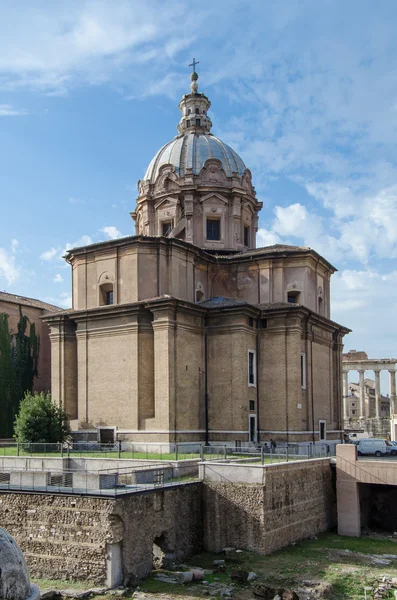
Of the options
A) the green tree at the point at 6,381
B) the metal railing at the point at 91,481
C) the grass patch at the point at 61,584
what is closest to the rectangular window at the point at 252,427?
the metal railing at the point at 91,481

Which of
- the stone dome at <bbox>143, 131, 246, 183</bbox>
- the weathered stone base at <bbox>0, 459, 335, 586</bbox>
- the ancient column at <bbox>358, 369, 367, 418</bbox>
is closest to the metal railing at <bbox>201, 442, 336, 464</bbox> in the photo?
the weathered stone base at <bbox>0, 459, 335, 586</bbox>

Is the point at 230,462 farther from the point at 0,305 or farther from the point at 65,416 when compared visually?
the point at 0,305

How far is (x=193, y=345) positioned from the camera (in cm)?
4094

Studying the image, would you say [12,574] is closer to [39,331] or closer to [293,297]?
[293,297]

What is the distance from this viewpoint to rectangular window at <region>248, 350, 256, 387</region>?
41.9 meters

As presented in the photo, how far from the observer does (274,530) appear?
27.2 m

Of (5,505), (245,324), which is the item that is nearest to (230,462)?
(5,505)

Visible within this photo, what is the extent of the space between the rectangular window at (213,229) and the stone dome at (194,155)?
403 cm

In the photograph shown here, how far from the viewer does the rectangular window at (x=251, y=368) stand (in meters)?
41.9

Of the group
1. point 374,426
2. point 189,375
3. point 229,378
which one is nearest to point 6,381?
point 189,375

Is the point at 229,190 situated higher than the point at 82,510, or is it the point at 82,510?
the point at 229,190

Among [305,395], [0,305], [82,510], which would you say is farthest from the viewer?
[0,305]

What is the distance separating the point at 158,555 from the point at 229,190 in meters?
32.2

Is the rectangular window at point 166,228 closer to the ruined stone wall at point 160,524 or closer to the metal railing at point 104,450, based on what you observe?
the metal railing at point 104,450
